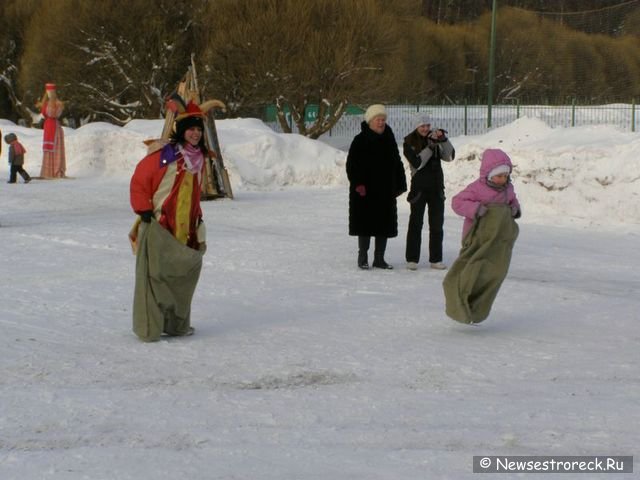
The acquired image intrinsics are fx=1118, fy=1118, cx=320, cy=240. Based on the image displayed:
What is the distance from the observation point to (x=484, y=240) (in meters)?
7.54

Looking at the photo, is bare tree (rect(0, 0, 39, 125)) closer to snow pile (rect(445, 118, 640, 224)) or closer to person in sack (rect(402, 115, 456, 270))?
snow pile (rect(445, 118, 640, 224))

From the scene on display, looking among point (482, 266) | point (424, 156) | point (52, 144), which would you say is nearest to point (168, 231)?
point (482, 266)

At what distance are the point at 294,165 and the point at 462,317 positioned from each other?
14.1 meters

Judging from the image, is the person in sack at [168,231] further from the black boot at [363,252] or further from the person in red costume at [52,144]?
the person in red costume at [52,144]

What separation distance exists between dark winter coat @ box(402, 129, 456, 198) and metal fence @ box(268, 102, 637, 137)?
84.3 feet

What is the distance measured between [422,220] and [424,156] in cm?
62

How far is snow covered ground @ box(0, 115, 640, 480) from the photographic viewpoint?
4.86 meters

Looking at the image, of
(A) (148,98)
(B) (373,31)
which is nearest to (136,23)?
(A) (148,98)

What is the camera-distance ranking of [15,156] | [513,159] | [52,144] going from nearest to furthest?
[513,159]
[15,156]
[52,144]

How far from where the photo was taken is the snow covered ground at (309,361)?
15.9ft

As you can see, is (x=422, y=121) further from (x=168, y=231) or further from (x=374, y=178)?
(x=168, y=231)

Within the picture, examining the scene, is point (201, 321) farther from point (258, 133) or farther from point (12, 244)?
point (258, 133)

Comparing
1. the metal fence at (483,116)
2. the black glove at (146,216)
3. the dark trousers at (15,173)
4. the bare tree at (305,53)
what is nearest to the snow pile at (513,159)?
the dark trousers at (15,173)

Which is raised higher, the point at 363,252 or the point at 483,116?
the point at 483,116
